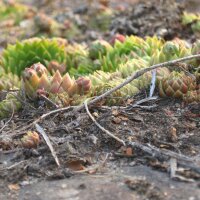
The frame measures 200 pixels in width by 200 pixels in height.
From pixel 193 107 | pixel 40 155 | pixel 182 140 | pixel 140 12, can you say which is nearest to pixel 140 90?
pixel 193 107

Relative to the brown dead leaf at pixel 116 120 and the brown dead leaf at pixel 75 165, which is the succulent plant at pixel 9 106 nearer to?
the brown dead leaf at pixel 116 120

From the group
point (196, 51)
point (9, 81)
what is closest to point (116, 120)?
point (196, 51)

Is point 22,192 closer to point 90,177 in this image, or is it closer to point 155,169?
point 90,177

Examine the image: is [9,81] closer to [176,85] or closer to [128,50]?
[128,50]

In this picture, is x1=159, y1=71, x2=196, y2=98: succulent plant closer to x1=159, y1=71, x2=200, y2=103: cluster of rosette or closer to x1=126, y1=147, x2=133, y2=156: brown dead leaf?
x1=159, y1=71, x2=200, y2=103: cluster of rosette

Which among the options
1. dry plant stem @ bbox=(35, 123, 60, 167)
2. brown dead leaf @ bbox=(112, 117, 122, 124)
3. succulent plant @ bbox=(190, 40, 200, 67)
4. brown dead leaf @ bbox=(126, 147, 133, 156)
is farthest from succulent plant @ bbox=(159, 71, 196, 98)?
dry plant stem @ bbox=(35, 123, 60, 167)

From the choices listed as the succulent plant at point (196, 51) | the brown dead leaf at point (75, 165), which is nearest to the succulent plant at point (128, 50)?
the succulent plant at point (196, 51)
